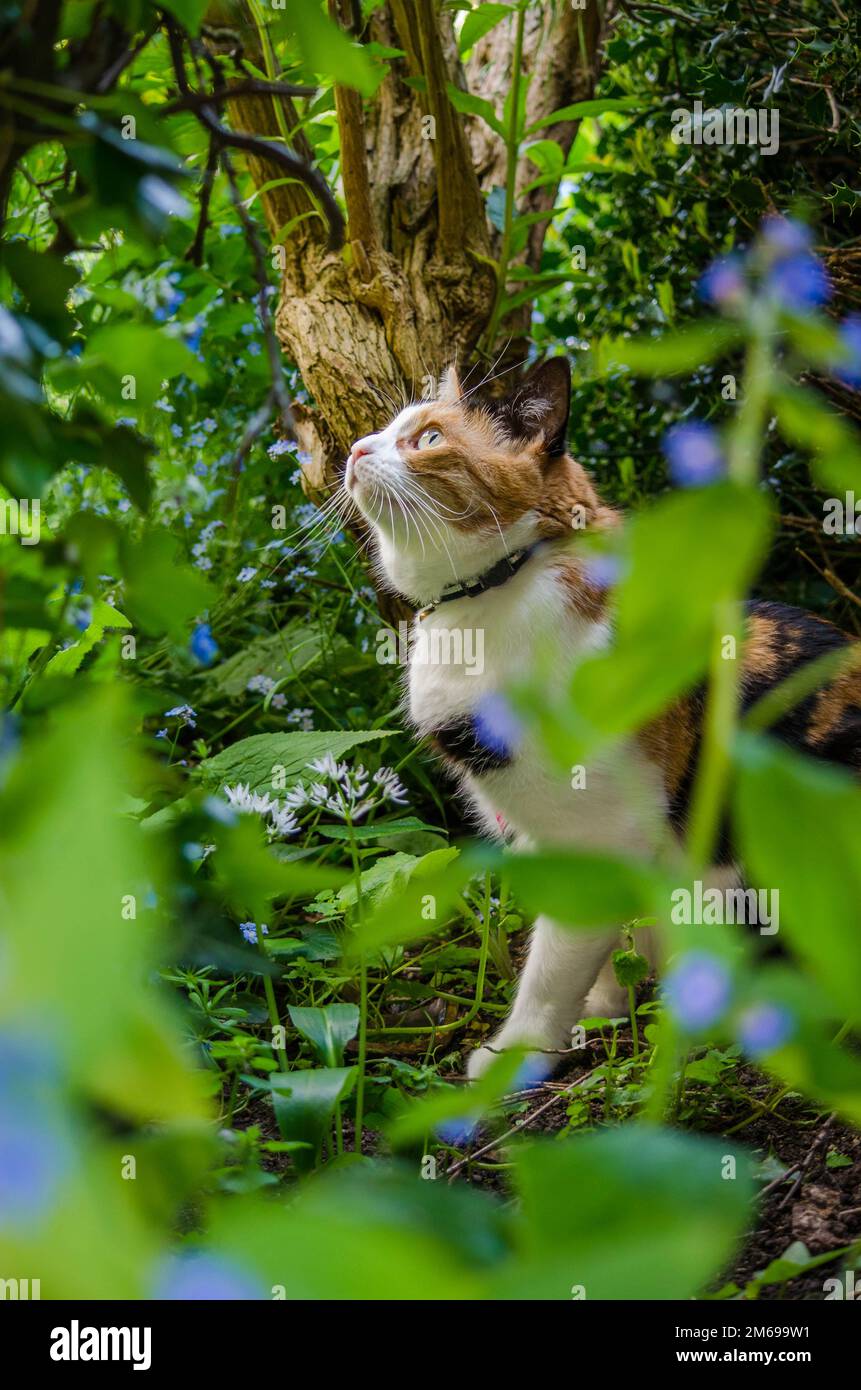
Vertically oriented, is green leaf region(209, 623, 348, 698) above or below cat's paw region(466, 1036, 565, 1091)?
above

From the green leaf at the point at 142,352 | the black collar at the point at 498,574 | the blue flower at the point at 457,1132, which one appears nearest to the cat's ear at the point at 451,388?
the black collar at the point at 498,574

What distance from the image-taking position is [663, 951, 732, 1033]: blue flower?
0.42m

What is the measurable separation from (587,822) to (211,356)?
71.7 inches

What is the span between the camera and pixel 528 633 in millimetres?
1887

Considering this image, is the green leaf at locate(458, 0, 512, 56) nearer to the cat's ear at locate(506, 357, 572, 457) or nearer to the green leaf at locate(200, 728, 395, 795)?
the cat's ear at locate(506, 357, 572, 457)

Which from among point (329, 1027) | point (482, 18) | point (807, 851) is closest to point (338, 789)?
point (329, 1027)

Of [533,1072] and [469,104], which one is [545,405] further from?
[533,1072]

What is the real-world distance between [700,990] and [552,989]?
1.42 m

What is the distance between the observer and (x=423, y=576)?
2.08 metres

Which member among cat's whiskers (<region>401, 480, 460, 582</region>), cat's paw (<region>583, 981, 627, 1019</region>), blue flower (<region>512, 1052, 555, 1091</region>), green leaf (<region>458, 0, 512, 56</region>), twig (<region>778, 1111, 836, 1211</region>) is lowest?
twig (<region>778, 1111, 836, 1211</region>)

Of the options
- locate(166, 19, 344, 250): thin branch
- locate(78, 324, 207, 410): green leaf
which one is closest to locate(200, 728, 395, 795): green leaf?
locate(166, 19, 344, 250): thin branch

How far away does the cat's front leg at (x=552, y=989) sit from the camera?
→ 1.79m

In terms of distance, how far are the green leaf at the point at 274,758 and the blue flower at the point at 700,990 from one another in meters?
1.37

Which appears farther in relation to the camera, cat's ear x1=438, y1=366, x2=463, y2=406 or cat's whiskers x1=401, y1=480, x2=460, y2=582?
cat's ear x1=438, y1=366, x2=463, y2=406
